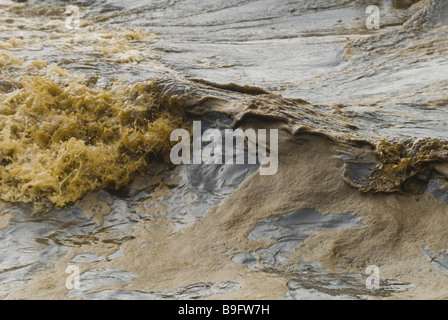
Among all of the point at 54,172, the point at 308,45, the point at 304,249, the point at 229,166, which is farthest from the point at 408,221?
the point at 308,45

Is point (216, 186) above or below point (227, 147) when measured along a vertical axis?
below

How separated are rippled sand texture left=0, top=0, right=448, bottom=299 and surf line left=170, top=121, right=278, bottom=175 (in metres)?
0.06

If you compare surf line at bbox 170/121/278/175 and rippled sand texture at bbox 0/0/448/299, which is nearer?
rippled sand texture at bbox 0/0/448/299

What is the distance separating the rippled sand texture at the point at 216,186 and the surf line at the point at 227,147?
0.19ft

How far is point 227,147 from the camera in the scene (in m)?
4.29

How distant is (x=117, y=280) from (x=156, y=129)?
5.09 feet

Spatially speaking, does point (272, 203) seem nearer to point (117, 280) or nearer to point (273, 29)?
point (117, 280)

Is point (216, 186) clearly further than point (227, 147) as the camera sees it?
No

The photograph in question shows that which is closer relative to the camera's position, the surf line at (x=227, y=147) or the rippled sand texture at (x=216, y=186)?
the rippled sand texture at (x=216, y=186)

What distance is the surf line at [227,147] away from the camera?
4.11 meters

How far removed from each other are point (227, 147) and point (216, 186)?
0.33 metres

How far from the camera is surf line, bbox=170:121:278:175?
13.5 ft

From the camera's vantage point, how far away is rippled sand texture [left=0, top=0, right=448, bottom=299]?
332 centimetres

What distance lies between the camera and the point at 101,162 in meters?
4.47
